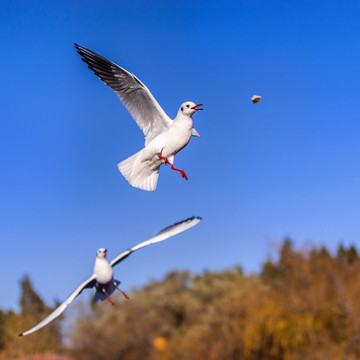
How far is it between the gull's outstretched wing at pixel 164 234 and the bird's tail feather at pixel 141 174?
829 mm

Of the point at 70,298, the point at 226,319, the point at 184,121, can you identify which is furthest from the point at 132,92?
the point at 226,319

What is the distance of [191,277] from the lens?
1506 inches

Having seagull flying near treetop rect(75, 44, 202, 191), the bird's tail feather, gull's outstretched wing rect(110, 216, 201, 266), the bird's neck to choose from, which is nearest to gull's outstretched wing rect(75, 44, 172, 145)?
seagull flying near treetop rect(75, 44, 202, 191)

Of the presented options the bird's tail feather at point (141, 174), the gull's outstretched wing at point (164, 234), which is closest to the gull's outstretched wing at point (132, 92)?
the bird's tail feather at point (141, 174)

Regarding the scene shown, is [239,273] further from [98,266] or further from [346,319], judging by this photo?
[98,266]

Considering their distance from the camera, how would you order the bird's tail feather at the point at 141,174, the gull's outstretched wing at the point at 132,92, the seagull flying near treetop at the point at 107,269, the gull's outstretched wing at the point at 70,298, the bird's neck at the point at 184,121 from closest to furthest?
the gull's outstretched wing at the point at 70,298, the seagull flying near treetop at the point at 107,269, the bird's neck at the point at 184,121, the bird's tail feather at the point at 141,174, the gull's outstretched wing at the point at 132,92

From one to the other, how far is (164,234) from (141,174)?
3.67 ft

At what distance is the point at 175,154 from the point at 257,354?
18375mm

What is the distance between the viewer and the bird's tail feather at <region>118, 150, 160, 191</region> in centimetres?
432

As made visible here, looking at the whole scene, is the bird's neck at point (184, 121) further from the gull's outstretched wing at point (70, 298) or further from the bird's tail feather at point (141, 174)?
the gull's outstretched wing at point (70, 298)

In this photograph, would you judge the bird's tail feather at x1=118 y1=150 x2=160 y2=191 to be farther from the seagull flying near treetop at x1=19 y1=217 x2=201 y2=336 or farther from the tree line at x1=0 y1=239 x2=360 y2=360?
the tree line at x1=0 y1=239 x2=360 y2=360

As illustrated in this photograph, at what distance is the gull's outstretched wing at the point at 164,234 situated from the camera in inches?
131

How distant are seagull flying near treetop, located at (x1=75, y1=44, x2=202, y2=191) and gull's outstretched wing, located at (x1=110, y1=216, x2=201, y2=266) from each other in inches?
27.4

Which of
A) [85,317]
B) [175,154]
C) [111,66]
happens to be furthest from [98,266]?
[85,317]
